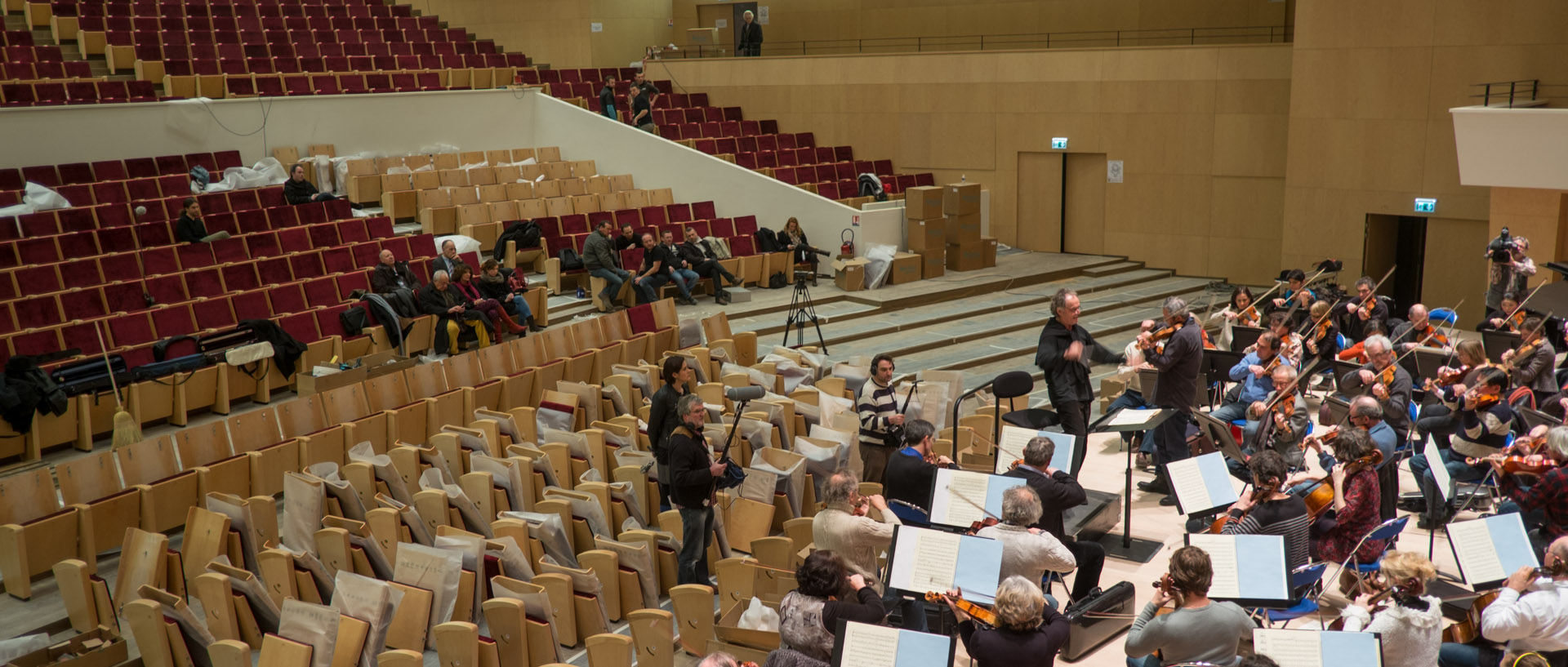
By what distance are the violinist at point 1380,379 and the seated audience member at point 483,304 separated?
6.00 m

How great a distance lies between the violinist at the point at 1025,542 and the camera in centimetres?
405

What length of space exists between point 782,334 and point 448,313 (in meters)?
2.85

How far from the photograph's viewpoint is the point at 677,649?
4652 mm

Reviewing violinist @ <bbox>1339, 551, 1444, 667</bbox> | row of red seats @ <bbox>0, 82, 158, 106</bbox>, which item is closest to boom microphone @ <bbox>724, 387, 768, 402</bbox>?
violinist @ <bbox>1339, 551, 1444, 667</bbox>

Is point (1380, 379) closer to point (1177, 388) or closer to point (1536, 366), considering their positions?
point (1536, 366)

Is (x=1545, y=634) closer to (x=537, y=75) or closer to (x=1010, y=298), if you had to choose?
(x=1010, y=298)

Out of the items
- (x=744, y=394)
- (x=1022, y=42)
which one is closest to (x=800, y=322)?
(x=744, y=394)

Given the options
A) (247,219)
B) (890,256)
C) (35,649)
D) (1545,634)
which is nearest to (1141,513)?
(1545,634)

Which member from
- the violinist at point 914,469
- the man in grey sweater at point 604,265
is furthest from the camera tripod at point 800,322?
the violinist at point 914,469

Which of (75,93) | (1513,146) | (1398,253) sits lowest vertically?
(1398,253)

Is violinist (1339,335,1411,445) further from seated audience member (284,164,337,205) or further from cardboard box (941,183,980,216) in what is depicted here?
seated audience member (284,164,337,205)

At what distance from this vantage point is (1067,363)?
6062 millimetres

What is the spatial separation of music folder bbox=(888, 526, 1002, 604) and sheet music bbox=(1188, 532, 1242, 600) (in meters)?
0.70

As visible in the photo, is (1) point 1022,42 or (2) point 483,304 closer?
(2) point 483,304
